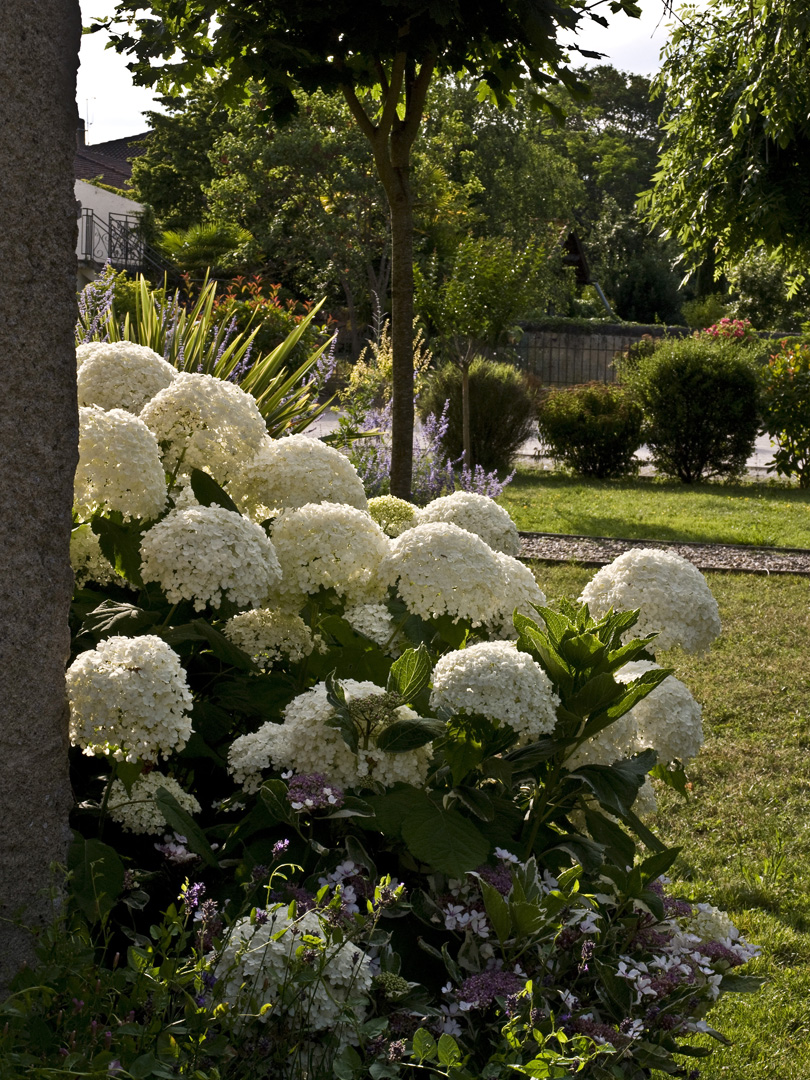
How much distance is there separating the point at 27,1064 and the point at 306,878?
584mm

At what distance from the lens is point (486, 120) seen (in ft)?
101

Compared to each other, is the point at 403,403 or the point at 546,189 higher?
the point at 546,189

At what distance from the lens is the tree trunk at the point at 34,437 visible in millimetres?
1438

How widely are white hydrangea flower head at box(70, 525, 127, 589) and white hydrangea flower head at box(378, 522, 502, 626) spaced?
22.6 inches

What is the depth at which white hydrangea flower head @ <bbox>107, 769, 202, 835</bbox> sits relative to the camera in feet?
5.54

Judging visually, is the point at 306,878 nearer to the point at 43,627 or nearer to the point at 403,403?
the point at 43,627

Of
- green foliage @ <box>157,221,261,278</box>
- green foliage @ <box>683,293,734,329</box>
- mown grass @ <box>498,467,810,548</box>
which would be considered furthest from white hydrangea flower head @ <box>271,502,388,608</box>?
green foliage @ <box>683,293,734,329</box>

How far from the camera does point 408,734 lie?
5.49ft

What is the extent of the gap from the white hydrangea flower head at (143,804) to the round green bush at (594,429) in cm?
1255

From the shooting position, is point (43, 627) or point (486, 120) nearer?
point (43, 627)

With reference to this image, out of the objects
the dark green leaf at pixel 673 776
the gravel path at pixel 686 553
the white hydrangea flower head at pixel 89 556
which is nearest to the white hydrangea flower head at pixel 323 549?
the white hydrangea flower head at pixel 89 556

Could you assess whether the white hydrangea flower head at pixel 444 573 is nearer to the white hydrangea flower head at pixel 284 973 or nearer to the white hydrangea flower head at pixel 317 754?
the white hydrangea flower head at pixel 317 754

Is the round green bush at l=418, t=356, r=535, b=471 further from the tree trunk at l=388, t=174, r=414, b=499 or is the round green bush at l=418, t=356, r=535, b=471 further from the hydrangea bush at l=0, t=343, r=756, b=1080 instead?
the hydrangea bush at l=0, t=343, r=756, b=1080

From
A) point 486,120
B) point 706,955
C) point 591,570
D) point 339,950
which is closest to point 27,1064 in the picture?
point 339,950
